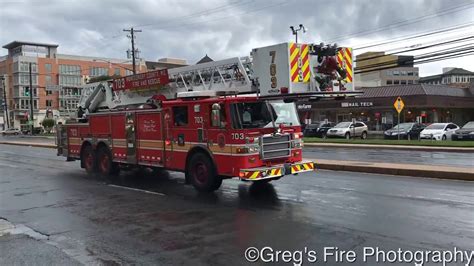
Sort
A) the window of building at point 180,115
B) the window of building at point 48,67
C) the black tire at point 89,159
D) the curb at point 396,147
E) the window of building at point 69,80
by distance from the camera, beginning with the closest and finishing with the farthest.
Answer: the window of building at point 180,115
the black tire at point 89,159
the curb at point 396,147
the window of building at point 48,67
the window of building at point 69,80

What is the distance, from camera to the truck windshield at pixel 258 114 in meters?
10.9

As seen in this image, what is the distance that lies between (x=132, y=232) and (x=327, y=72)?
5.77m

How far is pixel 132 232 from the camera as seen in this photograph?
7.65 metres

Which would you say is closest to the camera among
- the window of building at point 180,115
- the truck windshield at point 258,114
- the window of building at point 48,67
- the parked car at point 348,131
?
the truck windshield at point 258,114

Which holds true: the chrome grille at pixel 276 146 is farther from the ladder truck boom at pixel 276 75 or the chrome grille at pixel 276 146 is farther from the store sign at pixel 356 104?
the store sign at pixel 356 104

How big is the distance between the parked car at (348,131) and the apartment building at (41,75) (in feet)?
264

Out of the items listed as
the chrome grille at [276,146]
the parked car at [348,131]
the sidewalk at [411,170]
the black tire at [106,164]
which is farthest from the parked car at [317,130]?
the chrome grille at [276,146]

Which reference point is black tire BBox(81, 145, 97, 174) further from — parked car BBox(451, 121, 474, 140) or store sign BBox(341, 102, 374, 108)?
store sign BBox(341, 102, 374, 108)

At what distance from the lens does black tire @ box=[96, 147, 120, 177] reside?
15.5 meters

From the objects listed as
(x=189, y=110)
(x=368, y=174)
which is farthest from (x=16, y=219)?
(x=368, y=174)

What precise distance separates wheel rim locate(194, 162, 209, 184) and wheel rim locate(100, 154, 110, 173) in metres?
4.93

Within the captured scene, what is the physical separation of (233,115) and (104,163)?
6.76 m

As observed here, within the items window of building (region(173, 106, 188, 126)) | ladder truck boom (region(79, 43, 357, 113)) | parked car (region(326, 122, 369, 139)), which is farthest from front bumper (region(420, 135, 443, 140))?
window of building (region(173, 106, 188, 126))

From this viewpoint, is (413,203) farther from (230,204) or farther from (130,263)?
(130,263)
